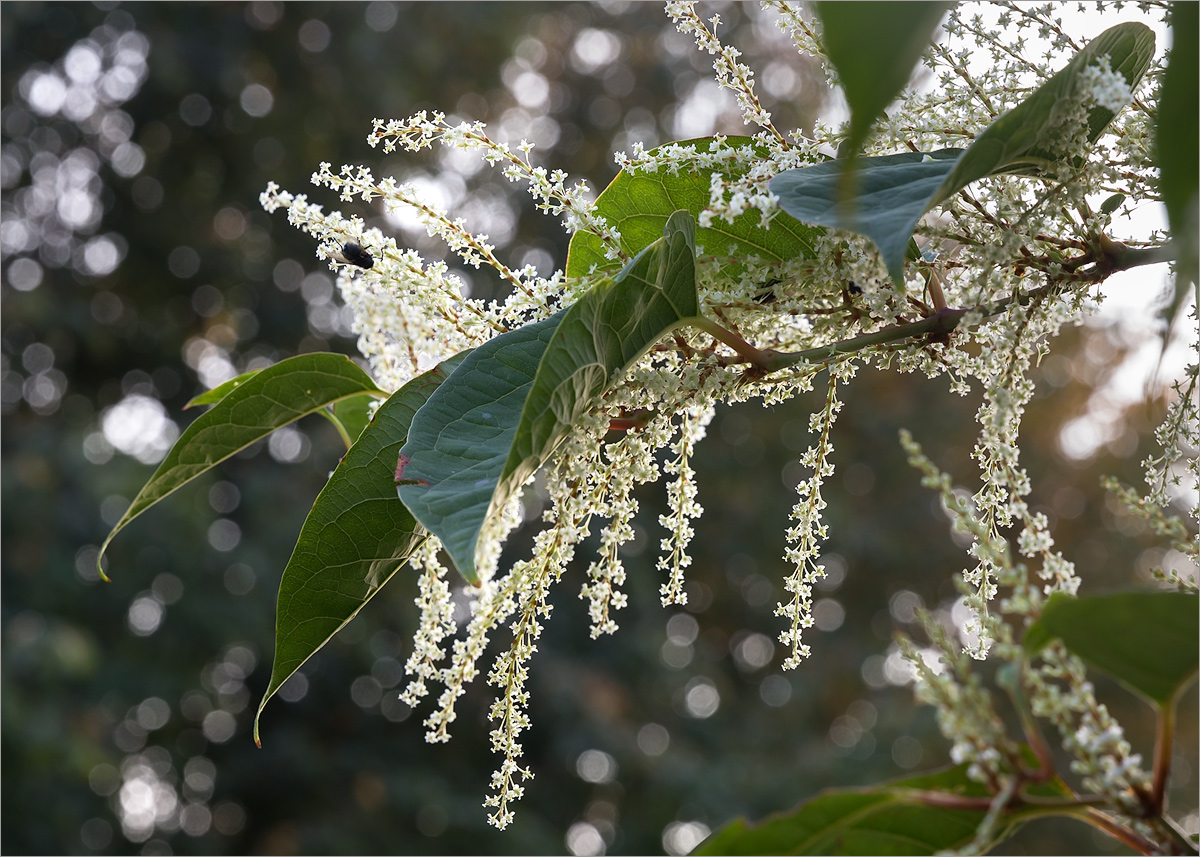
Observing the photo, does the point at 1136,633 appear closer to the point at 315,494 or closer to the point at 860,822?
the point at 860,822

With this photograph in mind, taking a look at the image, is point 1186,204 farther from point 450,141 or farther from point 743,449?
point 743,449

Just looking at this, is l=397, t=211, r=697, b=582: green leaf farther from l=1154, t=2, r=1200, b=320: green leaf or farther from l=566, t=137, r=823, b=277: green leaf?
l=1154, t=2, r=1200, b=320: green leaf

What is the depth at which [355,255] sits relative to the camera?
0.61 metres

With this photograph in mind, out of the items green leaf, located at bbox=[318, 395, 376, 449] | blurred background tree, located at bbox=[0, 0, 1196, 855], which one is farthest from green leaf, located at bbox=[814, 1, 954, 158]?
blurred background tree, located at bbox=[0, 0, 1196, 855]

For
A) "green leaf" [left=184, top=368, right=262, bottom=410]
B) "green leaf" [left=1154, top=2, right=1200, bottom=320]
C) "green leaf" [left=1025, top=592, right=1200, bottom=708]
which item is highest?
"green leaf" [left=1154, top=2, right=1200, bottom=320]

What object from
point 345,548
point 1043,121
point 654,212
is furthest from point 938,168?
point 345,548

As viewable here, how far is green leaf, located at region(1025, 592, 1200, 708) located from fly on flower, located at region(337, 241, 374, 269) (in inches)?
17.3

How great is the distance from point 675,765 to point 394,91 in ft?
11.6

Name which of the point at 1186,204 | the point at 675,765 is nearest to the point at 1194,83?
the point at 1186,204

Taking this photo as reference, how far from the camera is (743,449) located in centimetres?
592

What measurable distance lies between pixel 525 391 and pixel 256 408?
254 millimetres

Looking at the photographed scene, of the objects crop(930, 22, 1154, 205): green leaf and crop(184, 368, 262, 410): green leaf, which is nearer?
crop(930, 22, 1154, 205): green leaf

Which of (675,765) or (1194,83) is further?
(675,765)

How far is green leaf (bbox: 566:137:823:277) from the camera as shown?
1.67ft
